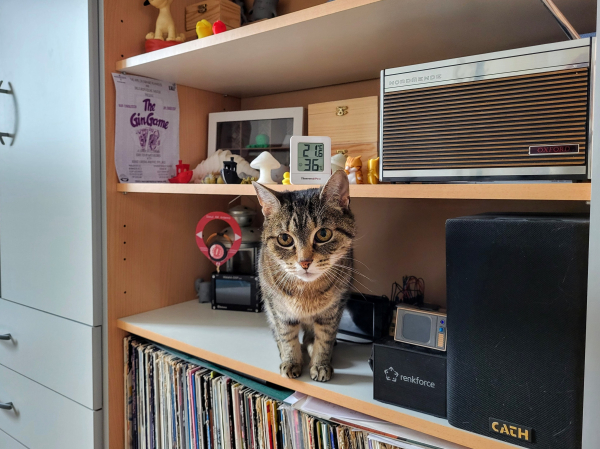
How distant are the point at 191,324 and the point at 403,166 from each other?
29.2 inches

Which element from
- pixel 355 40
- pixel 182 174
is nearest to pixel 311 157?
pixel 355 40

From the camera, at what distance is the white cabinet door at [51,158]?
1063 millimetres

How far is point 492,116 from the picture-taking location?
595 mm

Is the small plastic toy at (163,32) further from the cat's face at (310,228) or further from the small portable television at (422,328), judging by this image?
the small portable television at (422,328)

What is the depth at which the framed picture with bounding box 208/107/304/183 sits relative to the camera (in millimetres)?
1179

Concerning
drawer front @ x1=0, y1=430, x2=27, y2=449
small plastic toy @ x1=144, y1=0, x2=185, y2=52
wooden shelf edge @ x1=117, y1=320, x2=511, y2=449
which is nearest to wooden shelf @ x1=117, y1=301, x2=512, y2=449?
wooden shelf edge @ x1=117, y1=320, x2=511, y2=449

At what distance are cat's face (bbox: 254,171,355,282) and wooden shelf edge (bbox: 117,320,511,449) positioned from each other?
0.69ft

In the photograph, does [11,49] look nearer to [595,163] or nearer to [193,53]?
[193,53]

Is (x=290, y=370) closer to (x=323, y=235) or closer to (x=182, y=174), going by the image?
(x=323, y=235)

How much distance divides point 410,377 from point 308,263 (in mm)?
260

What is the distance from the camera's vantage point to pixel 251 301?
4.07 ft

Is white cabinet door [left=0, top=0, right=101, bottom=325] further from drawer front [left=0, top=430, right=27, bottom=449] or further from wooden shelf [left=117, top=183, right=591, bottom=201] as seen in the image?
wooden shelf [left=117, top=183, right=591, bottom=201]

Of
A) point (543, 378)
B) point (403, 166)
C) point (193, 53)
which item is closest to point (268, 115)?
point (193, 53)

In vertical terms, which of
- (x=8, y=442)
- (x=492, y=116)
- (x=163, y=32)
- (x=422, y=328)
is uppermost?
(x=163, y=32)
